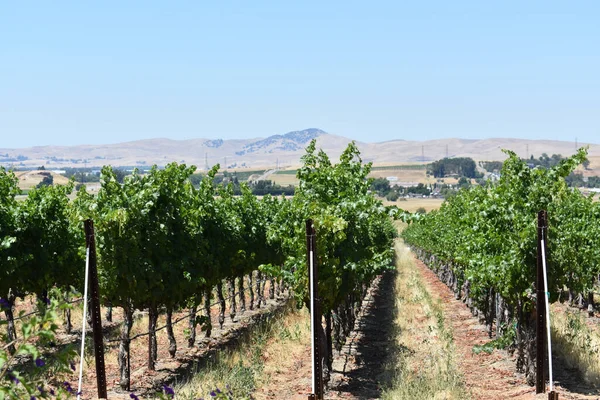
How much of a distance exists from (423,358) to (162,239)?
8251 millimetres

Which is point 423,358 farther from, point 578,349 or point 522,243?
point 522,243

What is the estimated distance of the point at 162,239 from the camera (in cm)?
1695

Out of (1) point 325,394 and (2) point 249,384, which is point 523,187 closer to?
(1) point 325,394

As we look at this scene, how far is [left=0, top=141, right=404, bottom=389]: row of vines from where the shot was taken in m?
16.2

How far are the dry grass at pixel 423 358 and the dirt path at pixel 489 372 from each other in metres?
0.42

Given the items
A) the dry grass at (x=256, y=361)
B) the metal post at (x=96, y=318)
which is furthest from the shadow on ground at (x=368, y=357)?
the metal post at (x=96, y=318)

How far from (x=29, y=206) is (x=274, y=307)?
14.3 meters

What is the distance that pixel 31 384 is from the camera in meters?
5.61

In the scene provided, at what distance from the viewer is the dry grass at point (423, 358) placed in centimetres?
1520

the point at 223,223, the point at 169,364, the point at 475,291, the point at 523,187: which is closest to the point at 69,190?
the point at 223,223

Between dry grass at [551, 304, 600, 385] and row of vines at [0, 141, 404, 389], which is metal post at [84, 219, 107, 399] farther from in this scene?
dry grass at [551, 304, 600, 385]

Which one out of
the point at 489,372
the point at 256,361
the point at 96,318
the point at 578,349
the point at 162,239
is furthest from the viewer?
the point at 578,349

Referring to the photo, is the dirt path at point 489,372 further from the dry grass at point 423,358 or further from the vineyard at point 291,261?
the dry grass at point 423,358

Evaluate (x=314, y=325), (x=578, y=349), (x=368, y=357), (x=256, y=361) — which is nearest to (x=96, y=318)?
(x=314, y=325)
